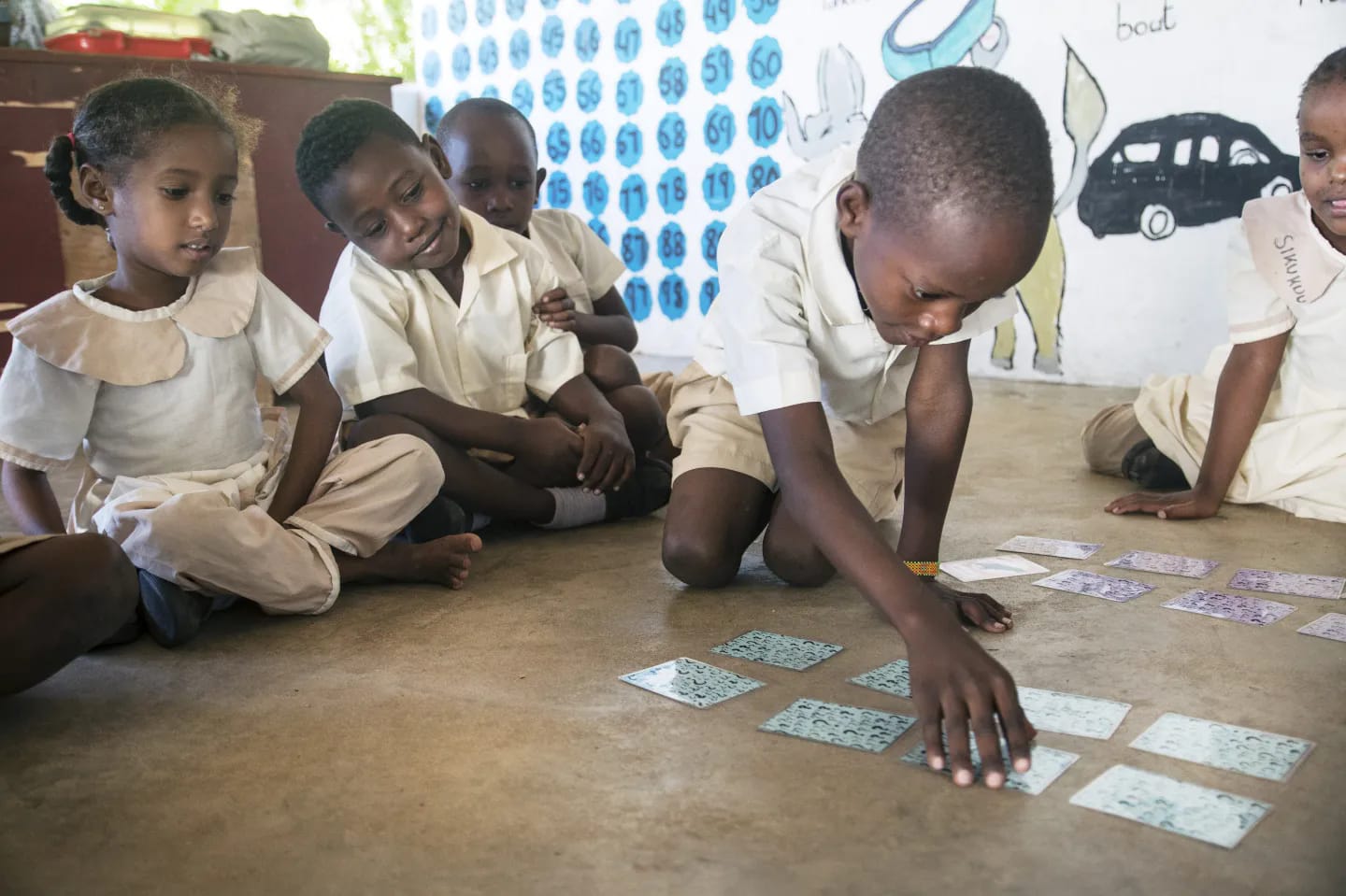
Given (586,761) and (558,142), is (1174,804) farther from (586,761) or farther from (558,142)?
(558,142)

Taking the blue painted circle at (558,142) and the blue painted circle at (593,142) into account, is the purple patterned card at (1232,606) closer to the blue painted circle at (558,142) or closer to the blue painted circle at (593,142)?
the blue painted circle at (593,142)

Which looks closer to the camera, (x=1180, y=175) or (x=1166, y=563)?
(x=1166, y=563)

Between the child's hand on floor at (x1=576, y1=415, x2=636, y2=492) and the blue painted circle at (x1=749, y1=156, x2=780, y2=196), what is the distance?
3.09 m

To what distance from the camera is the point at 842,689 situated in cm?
152

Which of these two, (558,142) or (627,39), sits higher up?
(627,39)

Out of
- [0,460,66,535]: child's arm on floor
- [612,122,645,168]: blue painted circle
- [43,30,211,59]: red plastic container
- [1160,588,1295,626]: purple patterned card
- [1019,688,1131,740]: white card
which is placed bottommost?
[1160,588,1295,626]: purple patterned card

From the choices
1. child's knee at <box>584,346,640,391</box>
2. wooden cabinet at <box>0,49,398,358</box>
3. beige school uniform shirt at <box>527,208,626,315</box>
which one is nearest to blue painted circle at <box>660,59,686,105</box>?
wooden cabinet at <box>0,49,398,358</box>

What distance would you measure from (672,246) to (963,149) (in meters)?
4.55

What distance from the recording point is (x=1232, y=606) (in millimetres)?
1832

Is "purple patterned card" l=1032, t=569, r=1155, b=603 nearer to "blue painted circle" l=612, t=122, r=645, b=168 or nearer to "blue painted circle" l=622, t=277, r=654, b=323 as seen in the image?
"blue painted circle" l=622, t=277, r=654, b=323

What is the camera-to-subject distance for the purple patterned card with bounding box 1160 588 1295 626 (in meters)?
1.78

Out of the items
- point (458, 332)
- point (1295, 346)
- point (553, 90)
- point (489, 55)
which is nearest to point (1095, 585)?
point (1295, 346)

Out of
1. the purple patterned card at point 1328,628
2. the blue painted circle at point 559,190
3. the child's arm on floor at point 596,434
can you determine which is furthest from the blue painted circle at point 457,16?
the purple patterned card at point 1328,628

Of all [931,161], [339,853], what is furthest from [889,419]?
[339,853]
